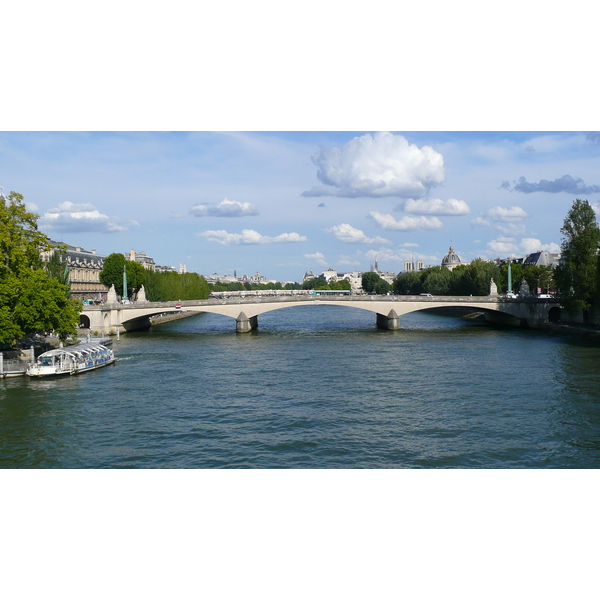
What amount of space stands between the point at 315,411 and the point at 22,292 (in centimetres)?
1690

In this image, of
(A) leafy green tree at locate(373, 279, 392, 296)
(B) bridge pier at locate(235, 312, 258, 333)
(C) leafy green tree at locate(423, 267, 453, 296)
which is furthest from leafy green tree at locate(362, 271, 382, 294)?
(B) bridge pier at locate(235, 312, 258, 333)

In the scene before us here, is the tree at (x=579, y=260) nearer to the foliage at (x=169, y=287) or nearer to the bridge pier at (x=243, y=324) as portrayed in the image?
the bridge pier at (x=243, y=324)

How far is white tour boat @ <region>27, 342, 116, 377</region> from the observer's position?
90.6 ft

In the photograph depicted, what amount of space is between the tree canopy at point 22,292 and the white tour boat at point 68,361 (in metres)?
1.50

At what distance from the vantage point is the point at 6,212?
98.5 feet

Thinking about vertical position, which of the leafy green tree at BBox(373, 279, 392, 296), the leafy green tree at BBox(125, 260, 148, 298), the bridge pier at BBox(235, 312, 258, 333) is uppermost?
the leafy green tree at BBox(125, 260, 148, 298)

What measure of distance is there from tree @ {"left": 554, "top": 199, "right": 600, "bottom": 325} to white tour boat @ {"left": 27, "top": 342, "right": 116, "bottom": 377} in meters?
34.3

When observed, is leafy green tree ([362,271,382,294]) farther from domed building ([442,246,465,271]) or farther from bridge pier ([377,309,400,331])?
bridge pier ([377,309,400,331])

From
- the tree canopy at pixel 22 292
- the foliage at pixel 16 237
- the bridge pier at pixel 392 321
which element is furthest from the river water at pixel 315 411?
the bridge pier at pixel 392 321

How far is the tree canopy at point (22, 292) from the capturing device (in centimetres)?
2795

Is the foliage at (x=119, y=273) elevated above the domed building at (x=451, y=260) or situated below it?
below

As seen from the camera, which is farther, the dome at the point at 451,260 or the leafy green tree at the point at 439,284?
the dome at the point at 451,260

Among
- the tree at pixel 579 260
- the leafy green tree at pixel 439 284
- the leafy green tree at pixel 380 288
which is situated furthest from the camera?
the leafy green tree at pixel 380 288

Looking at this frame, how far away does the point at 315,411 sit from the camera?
67.6 feet
